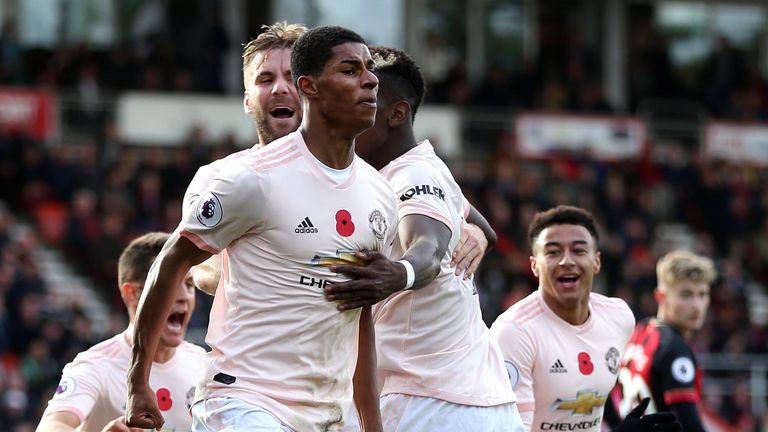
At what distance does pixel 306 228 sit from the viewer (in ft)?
17.4

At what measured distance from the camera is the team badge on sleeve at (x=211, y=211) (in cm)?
515

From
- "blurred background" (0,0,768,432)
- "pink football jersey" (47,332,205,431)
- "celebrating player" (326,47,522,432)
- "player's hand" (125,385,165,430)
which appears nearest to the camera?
→ "player's hand" (125,385,165,430)

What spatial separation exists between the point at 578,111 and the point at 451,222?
805 inches

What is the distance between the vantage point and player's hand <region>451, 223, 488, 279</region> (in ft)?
21.1

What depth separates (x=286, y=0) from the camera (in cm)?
2609

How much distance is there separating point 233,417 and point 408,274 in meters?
0.87

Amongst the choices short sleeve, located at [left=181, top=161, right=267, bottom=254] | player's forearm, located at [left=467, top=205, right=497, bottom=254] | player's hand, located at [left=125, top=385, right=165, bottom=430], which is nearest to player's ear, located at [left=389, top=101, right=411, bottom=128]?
player's forearm, located at [left=467, top=205, right=497, bottom=254]

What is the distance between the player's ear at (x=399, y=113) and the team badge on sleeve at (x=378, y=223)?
1012 mm

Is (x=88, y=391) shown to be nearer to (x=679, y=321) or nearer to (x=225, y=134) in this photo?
(x=679, y=321)

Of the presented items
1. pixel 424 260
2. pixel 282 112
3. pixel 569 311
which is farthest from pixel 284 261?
pixel 569 311

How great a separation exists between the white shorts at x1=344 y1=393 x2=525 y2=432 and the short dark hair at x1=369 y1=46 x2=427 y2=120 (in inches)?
53.1

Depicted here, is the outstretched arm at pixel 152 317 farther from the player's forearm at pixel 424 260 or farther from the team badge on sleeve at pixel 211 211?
the player's forearm at pixel 424 260

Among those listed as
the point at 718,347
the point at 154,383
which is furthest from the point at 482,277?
the point at 154,383

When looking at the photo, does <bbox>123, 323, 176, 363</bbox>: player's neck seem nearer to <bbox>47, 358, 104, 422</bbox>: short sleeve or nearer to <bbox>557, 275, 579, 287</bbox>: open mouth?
<bbox>47, 358, 104, 422</bbox>: short sleeve
